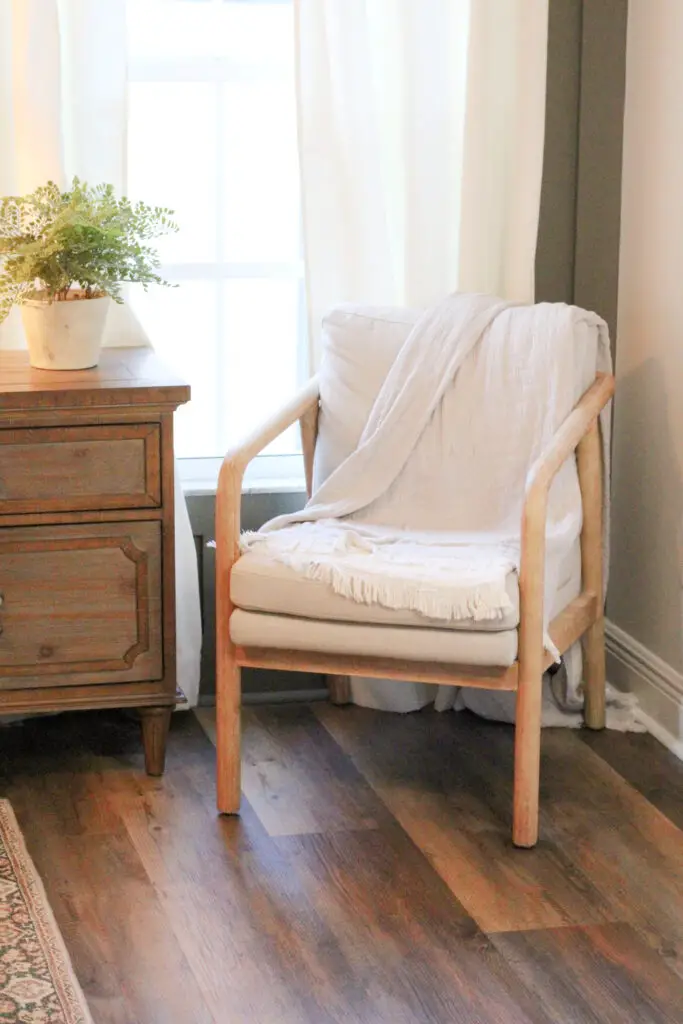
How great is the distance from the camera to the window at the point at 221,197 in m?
2.89

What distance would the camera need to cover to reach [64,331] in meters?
2.49

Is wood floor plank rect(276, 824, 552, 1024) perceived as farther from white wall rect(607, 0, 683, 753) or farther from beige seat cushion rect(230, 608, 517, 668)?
white wall rect(607, 0, 683, 753)

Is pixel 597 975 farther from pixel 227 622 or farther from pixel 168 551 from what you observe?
pixel 168 551

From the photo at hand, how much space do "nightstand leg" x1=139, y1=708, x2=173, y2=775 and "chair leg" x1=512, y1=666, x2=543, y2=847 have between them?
0.68m

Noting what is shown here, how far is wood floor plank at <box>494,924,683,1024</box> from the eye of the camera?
6.18ft

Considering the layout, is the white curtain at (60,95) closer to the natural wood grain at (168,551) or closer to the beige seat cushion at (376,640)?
the natural wood grain at (168,551)

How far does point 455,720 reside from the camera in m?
2.92

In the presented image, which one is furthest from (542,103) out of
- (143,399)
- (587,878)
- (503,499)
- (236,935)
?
(236,935)

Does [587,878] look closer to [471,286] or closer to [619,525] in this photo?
[619,525]

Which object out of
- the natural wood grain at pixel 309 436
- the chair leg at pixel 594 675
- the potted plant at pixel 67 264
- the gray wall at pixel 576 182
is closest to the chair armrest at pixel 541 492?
the chair leg at pixel 594 675

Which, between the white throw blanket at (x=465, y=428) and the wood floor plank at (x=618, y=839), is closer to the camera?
the wood floor plank at (x=618, y=839)

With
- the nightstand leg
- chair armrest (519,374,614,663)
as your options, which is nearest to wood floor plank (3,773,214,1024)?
the nightstand leg

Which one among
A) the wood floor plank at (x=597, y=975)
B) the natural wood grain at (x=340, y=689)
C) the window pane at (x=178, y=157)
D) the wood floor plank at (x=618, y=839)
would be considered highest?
the window pane at (x=178, y=157)

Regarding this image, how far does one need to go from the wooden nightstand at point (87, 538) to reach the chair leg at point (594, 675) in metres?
0.85
